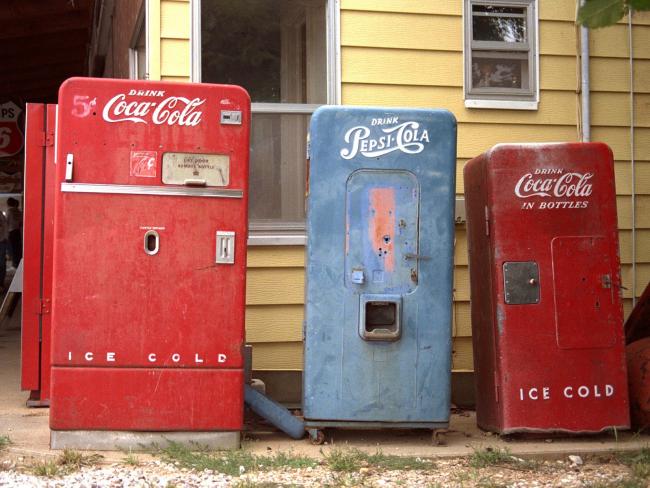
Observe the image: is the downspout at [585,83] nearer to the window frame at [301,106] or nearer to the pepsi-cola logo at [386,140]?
the window frame at [301,106]

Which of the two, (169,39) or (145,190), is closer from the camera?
(145,190)

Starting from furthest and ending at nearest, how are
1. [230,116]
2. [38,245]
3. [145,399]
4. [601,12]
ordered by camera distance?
[38,245]
[230,116]
[145,399]
[601,12]

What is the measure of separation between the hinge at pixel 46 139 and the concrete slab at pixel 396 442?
182 centimetres

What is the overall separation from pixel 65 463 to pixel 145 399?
527 millimetres

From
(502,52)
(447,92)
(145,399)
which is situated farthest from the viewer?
(502,52)

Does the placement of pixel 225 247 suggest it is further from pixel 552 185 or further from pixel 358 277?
pixel 552 185

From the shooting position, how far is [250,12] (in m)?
6.19

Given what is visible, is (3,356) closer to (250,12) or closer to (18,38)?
(250,12)

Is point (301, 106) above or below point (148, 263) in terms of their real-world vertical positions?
above

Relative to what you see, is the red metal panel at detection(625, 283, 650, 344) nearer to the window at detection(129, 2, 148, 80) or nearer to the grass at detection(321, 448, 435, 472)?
the grass at detection(321, 448, 435, 472)

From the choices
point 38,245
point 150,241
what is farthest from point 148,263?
point 38,245

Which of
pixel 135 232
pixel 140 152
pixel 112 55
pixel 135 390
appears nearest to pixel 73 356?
pixel 135 390

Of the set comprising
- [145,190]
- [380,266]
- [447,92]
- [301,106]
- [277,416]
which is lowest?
[277,416]

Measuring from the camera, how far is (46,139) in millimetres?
5863
